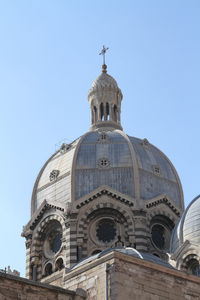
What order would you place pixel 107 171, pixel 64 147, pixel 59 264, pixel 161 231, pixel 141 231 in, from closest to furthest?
pixel 141 231 → pixel 59 264 → pixel 161 231 → pixel 107 171 → pixel 64 147

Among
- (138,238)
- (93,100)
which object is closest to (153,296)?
(138,238)

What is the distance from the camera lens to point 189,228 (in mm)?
32812

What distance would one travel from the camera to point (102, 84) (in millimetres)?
44094

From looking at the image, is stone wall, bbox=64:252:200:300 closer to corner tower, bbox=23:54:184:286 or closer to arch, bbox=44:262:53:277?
corner tower, bbox=23:54:184:286

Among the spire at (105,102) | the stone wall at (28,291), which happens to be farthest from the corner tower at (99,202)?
the stone wall at (28,291)

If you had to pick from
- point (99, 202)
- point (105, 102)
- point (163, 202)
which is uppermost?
point (105, 102)

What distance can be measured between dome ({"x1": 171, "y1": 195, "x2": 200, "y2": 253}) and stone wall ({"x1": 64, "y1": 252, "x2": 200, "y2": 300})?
8154 mm

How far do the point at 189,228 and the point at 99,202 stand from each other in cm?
563

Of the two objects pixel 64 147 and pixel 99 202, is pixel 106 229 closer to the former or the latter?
pixel 99 202

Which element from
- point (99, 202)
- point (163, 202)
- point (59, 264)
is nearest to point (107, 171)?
point (99, 202)

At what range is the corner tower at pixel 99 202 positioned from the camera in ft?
119

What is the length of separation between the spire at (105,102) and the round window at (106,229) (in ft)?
25.7

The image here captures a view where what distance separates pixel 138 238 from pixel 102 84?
37.6 feet

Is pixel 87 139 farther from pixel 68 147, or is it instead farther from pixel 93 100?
pixel 93 100
